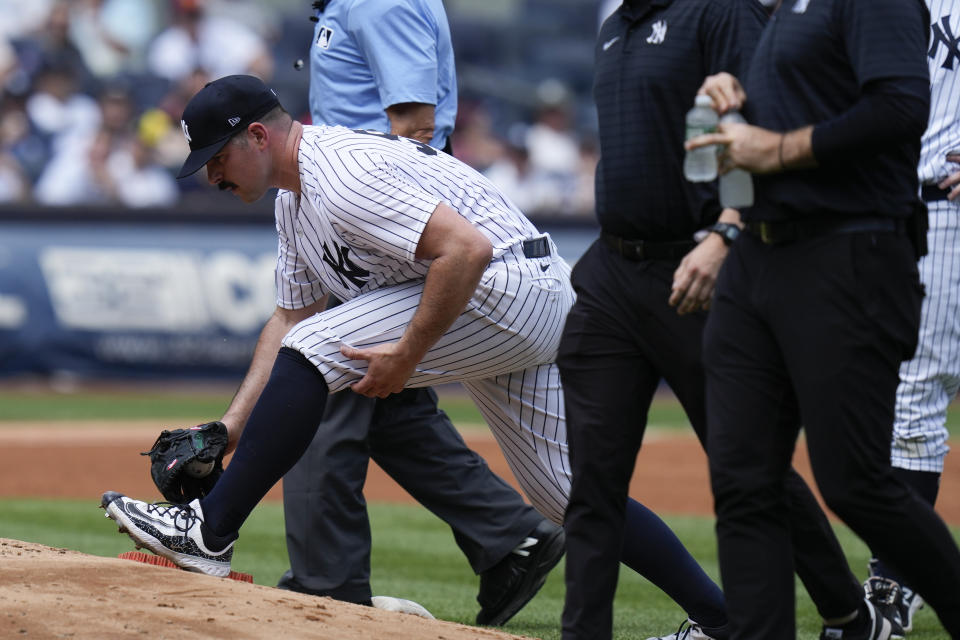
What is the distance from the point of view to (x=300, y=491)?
4.88 metres

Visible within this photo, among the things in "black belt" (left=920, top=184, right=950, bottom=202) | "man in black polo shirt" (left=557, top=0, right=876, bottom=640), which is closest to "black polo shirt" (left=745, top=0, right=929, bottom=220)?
"man in black polo shirt" (left=557, top=0, right=876, bottom=640)

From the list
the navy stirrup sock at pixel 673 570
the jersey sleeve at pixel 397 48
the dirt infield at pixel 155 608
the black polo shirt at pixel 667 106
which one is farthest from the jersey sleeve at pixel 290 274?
the navy stirrup sock at pixel 673 570

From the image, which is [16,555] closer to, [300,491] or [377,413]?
[300,491]

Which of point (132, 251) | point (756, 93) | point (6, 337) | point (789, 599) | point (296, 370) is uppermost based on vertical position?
point (756, 93)

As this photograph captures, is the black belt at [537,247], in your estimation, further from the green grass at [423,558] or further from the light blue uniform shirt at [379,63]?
the green grass at [423,558]

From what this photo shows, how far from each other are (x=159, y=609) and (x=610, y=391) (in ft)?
4.21

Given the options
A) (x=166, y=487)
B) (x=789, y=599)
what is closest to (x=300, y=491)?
(x=166, y=487)

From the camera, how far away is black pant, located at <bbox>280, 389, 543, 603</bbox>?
15.8ft

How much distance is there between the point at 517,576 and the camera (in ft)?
16.4

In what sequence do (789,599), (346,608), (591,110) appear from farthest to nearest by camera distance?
(591,110) < (346,608) < (789,599)

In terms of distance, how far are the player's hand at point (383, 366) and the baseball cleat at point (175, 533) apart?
0.60 m

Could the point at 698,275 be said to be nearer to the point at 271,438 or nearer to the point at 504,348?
the point at 504,348

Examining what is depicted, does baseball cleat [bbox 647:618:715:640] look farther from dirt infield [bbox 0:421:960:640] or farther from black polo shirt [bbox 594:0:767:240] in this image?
black polo shirt [bbox 594:0:767:240]

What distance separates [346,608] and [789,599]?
4.04ft
